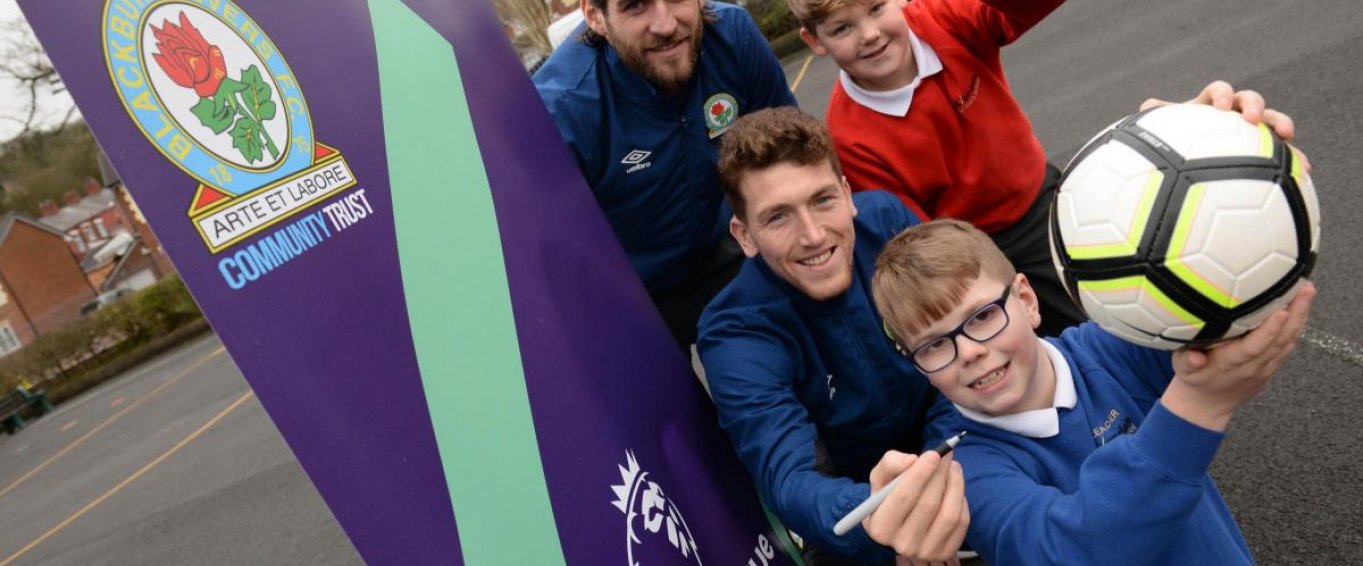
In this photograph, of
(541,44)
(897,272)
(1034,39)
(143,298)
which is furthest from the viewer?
(143,298)

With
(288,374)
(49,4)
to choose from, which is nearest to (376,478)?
(288,374)

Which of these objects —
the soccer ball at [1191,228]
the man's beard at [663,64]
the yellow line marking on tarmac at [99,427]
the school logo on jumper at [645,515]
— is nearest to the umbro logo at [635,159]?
the man's beard at [663,64]

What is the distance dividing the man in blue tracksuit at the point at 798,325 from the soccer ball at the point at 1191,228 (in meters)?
0.82

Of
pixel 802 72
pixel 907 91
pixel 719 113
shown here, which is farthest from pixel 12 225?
pixel 907 91

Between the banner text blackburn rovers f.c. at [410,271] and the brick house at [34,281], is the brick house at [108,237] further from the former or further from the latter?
the banner text blackburn rovers f.c. at [410,271]

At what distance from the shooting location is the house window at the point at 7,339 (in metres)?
38.0

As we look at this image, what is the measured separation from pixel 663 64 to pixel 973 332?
1.51 m

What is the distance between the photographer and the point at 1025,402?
179 cm

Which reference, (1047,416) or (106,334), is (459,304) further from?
(106,334)

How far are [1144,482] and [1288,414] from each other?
8.15ft

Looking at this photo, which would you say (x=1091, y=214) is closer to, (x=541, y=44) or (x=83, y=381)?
(x=541, y=44)

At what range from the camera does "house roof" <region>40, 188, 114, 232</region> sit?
52.5 meters

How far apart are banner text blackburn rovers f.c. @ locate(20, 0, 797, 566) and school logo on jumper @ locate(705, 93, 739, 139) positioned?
69 cm

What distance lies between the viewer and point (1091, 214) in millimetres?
1527
